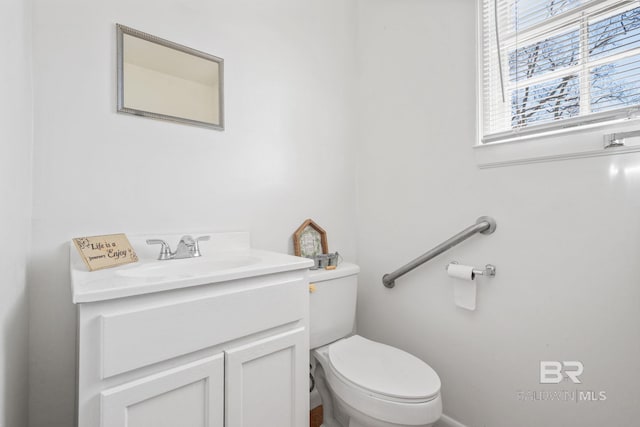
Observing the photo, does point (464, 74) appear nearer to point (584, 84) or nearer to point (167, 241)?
point (584, 84)

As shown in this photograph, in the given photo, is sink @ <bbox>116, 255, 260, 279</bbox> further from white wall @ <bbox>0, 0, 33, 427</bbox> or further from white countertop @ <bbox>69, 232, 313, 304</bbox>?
white wall @ <bbox>0, 0, 33, 427</bbox>

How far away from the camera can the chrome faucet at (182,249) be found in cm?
105

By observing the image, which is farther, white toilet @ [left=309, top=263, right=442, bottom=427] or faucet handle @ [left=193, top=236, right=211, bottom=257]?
faucet handle @ [left=193, top=236, right=211, bottom=257]

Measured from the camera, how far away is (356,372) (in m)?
1.06

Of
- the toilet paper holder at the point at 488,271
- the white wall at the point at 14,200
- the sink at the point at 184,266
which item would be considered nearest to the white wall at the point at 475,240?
the toilet paper holder at the point at 488,271

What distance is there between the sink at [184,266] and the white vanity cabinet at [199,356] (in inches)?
5.6

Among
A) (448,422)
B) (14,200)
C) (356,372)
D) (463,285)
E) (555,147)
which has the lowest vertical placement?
(448,422)

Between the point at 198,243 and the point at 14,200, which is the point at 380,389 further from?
the point at 14,200

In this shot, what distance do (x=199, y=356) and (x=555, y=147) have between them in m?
1.33

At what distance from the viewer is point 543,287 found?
1.04 meters

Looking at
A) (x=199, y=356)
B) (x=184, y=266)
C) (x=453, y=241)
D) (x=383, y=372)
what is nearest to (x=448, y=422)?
(x=383, y=372)

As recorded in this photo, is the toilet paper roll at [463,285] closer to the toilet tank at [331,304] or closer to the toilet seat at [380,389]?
A: the toilet seat at [380,389]

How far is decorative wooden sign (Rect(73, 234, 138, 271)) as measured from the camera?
0.84 meters

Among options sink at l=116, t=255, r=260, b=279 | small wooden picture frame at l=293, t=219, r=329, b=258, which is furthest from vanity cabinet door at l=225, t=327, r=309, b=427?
small wooden picture frame at l=293, t=219, r=329, b=258
